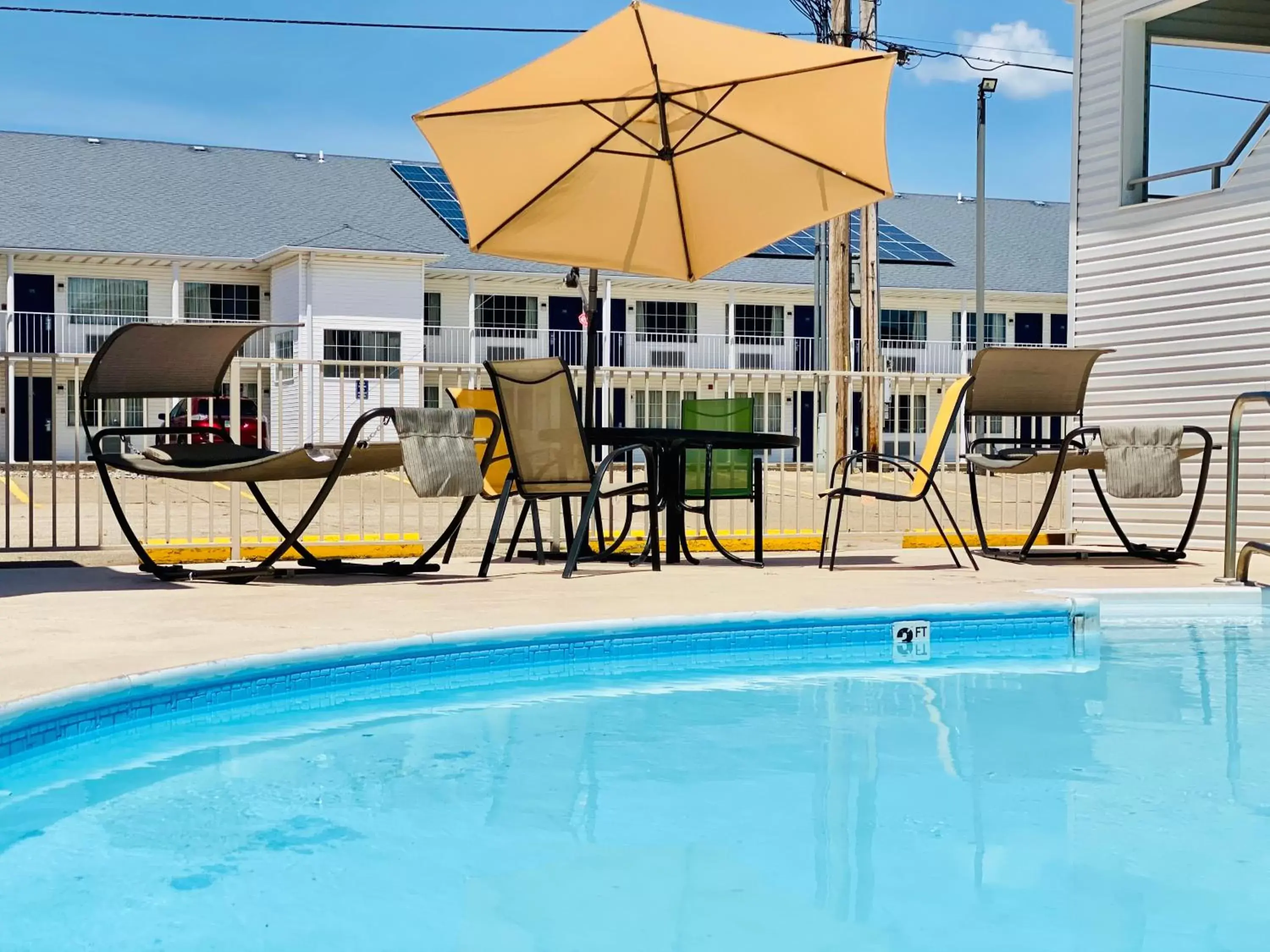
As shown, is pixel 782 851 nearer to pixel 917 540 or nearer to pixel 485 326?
pixel 917 540

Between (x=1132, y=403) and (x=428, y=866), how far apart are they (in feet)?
27.6

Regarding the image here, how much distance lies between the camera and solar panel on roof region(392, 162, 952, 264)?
3244 cm

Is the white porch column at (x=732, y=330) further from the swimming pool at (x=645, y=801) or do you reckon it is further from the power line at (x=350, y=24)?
the swimming pool at (x=645, y=801)

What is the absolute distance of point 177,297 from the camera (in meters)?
29.2

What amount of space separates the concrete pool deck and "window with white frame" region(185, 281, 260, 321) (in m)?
24.1

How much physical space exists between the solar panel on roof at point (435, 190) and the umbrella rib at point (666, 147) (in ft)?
76.2

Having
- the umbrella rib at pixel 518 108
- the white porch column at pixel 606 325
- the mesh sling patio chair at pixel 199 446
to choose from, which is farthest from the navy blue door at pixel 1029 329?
the mesh sling patio chair at pixel 199 446

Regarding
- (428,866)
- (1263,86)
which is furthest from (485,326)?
(428,866)

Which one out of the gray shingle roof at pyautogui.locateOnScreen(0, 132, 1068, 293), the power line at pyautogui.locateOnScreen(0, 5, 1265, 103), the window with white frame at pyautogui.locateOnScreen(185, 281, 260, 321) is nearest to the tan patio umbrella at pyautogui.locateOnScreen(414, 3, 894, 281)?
the power line at pyautogui.locateOnScreen(0, 5, 1265, 103)

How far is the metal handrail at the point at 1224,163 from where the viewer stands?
30.1 ft

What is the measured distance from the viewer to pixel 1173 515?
→ 32.6 feet

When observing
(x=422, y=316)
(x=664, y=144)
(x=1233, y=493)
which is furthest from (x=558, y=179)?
(x=422, y=316)

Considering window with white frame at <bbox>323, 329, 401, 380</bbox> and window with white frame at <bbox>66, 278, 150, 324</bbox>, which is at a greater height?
window with white frame at <bbox>66, 278, 150, 324</bbox>

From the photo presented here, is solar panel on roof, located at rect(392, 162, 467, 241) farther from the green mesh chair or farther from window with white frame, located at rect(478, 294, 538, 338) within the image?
the green mesh chair
